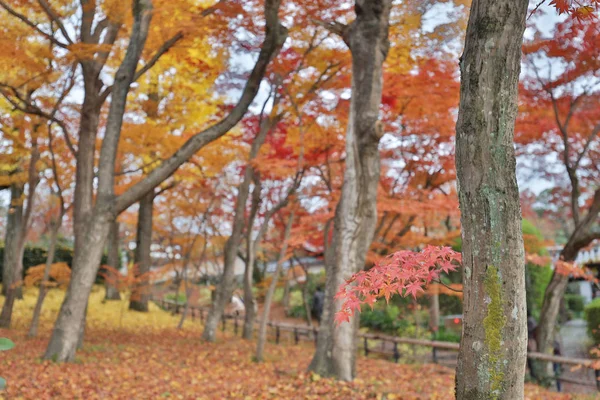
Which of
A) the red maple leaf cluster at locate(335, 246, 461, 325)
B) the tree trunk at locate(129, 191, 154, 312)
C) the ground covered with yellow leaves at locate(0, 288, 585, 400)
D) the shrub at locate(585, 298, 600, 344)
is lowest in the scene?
the ground covered with yellow leaves at locate(0, 288, 585, 400)

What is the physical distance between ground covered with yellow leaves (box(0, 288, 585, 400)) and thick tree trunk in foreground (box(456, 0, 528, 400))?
3546mm

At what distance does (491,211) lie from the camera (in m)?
2.53

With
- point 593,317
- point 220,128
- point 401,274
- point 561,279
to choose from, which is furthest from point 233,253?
point 593,317

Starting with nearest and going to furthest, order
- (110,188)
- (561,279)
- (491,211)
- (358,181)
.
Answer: (491,211), (358,181), (110,188), (561,279)

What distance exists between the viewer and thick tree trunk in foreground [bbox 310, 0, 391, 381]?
683 cm

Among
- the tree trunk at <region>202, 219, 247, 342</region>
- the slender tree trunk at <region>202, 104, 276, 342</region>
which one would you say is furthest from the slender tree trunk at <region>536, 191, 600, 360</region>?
the tree trunk at <region>202, 219, 247, 342</region>

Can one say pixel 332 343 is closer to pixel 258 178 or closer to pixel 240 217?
pixel 240 217

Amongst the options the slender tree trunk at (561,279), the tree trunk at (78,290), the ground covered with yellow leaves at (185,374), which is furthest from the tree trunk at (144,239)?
the slender tree trunk at (561,279)

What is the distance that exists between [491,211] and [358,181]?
4.45 meters

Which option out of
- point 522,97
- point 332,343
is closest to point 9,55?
point 332,343

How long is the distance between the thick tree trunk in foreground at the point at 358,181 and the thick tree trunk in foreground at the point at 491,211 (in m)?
4.16

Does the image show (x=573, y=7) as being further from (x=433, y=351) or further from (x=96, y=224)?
(x=433, y=351)

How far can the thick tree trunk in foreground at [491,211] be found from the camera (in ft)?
8.22

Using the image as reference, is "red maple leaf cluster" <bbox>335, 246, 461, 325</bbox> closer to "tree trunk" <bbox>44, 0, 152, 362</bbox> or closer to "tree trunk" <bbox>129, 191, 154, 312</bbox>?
"tree trunk" <bbox>44, 0, 152, 362</bbox>
